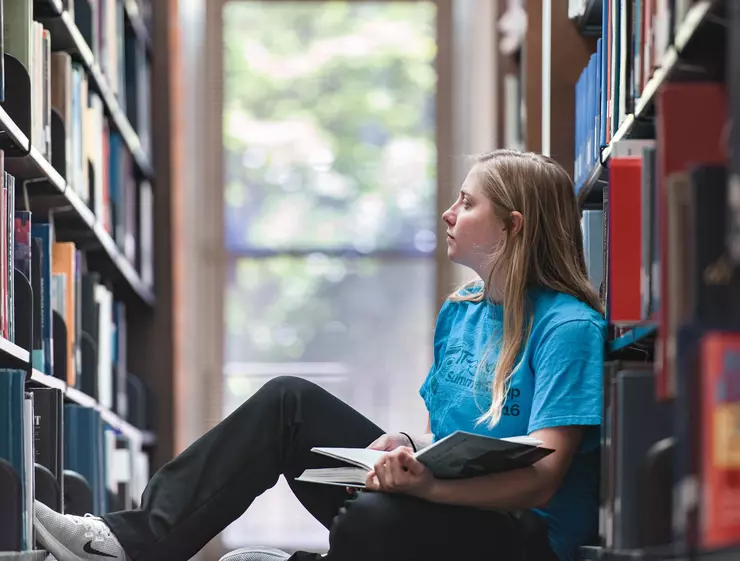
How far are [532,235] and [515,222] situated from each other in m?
0.04

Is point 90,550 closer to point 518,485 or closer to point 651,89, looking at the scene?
point 518,485

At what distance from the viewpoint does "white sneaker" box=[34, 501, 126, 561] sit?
1.80 metres

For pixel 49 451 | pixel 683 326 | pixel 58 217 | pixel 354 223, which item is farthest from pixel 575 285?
pixel 354 223

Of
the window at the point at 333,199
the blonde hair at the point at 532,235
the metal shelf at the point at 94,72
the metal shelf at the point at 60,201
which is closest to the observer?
the blonde hair at the point at 532,235

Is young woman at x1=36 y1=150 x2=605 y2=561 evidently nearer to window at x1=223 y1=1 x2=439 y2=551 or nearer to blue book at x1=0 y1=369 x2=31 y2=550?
blue book at x1=0 y1=369 x2=31 y2=550

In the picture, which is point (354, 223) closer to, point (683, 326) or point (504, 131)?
point (504, 131)

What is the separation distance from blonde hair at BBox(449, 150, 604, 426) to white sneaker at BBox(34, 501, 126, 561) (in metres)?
0.66

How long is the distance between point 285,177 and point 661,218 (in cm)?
290

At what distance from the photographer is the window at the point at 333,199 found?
403 cm

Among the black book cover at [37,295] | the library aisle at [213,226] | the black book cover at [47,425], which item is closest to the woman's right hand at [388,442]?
the library aisle at [213,226]

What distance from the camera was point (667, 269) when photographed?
1254 mm

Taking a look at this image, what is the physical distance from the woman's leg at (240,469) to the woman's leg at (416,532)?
1.11ft

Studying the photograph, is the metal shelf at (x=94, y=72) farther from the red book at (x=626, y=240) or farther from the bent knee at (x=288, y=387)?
the red book at (x=626, y=240)

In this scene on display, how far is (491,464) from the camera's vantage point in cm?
156
